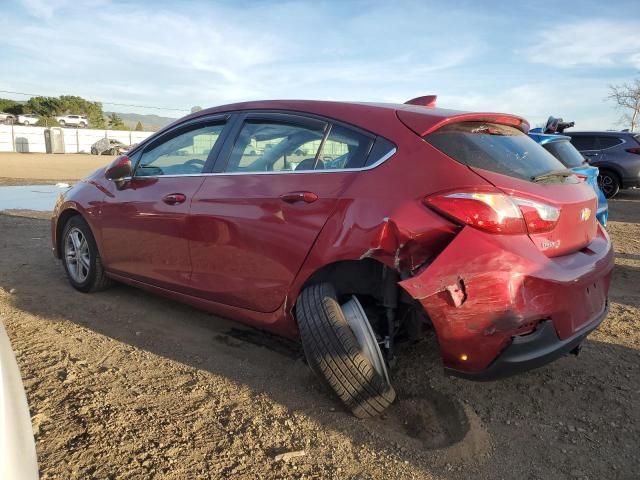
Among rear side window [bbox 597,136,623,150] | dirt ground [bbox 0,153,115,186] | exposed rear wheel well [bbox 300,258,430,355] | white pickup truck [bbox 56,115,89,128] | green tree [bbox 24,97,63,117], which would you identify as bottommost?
dirt ground [bbox 0,153,115,186]

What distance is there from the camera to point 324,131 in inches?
117

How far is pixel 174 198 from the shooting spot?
3.54m

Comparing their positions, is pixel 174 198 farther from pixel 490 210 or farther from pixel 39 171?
pixel 39 171

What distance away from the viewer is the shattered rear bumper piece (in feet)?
7.57

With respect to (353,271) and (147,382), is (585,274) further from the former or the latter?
(147,382)

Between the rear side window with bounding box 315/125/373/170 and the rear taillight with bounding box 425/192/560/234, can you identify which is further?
the rear side window with bounding box 315/125/373/170

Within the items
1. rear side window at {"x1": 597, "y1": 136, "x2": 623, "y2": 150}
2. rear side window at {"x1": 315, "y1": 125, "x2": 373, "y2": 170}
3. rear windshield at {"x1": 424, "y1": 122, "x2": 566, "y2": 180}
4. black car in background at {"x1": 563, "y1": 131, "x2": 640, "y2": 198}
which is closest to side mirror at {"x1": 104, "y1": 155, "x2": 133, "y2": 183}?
rear side window at {"x1": 315, "y1": 125, "x2": 373, "y2": 170}

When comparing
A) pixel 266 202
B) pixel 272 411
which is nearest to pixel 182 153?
pixel 266 202

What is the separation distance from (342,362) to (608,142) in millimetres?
12700

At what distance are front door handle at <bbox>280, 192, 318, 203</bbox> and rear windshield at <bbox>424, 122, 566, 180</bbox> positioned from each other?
26.5 inches

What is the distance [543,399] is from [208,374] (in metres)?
1.96

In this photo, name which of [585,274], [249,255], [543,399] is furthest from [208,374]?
[585,274]

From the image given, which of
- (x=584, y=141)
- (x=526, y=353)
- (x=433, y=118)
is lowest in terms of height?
(x=526, y=353)

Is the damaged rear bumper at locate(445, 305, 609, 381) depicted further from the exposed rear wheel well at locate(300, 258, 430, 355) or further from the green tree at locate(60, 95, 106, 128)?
the green tree at locate(60, 95, 106, 128)
